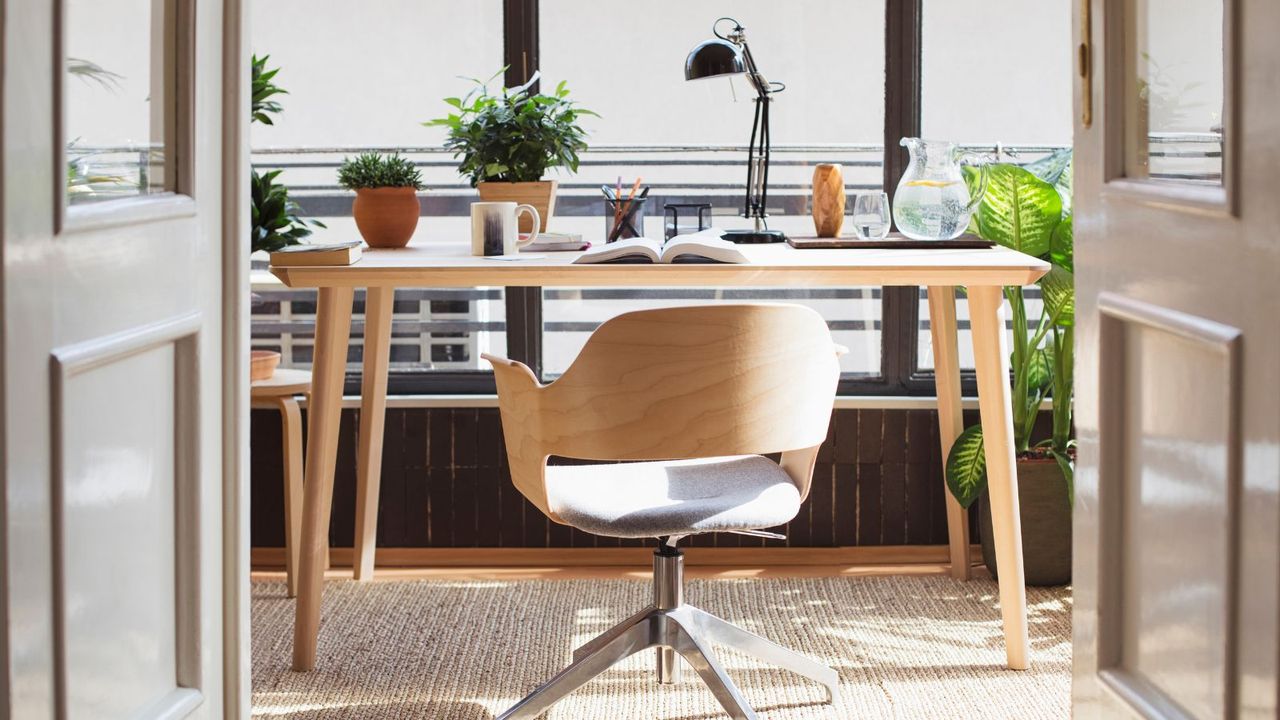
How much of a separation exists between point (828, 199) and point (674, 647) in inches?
44.8

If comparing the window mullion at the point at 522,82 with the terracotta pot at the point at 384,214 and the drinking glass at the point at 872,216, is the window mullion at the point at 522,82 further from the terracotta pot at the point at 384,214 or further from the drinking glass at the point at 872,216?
the drinking glass at the point at 872,216

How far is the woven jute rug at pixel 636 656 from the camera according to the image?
2.38 m

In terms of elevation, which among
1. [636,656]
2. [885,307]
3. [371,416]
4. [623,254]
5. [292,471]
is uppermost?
[623,254]

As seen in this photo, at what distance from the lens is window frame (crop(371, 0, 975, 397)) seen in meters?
3.28

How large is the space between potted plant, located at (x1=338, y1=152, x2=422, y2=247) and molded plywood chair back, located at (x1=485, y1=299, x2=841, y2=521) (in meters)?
0.89

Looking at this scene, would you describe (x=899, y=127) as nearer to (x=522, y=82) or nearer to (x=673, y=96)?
(x=673, y=96)

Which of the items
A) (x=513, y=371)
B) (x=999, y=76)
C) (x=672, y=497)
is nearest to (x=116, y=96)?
(x=513, y=371)

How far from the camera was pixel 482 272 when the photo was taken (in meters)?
2.40

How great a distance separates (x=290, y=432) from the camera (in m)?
2.96

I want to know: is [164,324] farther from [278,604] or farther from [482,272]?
[278,604]

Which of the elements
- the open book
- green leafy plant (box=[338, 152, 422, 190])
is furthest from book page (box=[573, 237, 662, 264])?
green leafy plant (box=[338, 152, 422, 190])

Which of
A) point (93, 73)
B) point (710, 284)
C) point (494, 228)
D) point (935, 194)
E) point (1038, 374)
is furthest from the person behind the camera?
point (1038, 374)

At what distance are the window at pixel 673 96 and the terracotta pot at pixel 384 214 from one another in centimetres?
48

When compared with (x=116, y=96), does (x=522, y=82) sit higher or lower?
higher
